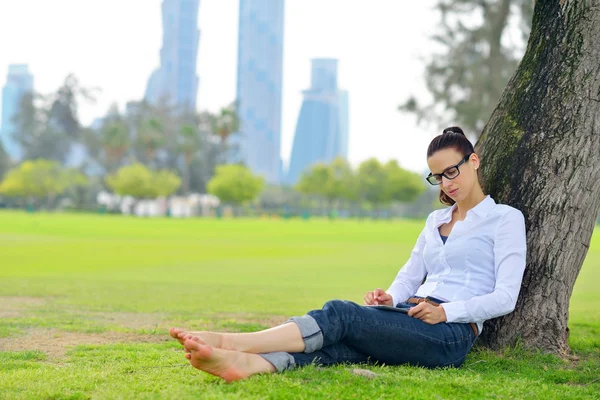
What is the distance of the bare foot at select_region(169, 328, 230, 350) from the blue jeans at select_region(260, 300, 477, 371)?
0.25 m

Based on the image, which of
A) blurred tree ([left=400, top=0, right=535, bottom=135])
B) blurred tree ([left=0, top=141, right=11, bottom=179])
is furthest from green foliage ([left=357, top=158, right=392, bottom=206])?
blurred tree ([left=400, top=0, right=535, bottom=135])

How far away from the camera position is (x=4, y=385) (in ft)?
12.3

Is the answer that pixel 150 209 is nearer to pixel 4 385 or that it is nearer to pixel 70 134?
pixel 70 134

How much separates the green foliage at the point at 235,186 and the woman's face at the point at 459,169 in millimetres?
84990

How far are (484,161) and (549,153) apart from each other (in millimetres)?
508

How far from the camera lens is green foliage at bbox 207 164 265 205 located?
89.2m

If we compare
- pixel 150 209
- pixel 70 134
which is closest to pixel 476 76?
pixel 150 209

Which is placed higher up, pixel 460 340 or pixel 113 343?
pixel 460 340

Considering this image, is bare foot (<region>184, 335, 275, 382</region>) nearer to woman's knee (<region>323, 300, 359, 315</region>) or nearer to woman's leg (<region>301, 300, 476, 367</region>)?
woman's leg (<region>301, 300, 476, 367</region>)

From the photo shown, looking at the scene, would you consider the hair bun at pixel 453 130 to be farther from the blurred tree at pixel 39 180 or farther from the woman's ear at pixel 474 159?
the blurred tree at pixel 39 180

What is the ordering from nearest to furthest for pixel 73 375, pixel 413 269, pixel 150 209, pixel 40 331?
pixel 73 375
pixel 413 269
pixel 40 331
pixel 150 209

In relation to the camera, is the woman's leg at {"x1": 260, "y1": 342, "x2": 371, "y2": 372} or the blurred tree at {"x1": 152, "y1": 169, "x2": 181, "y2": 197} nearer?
the woman's leg at {"x1": 260, "y1": 342, "x2": 371, "y2": 372}

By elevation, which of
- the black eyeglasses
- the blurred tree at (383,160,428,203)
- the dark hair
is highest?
the blurred tree at (383,160,428,203)

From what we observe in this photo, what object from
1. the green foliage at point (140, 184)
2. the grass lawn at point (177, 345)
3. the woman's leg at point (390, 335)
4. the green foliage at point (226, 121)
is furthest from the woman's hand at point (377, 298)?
the green foliage at point (226, 121)
